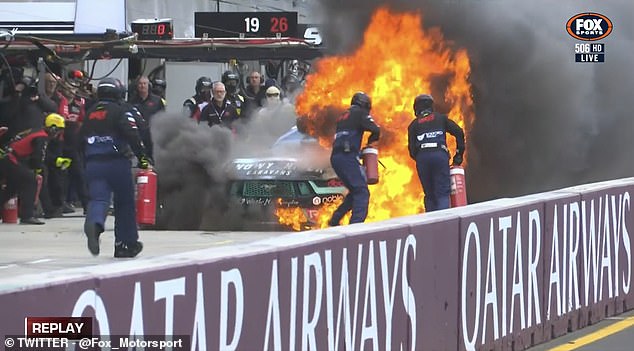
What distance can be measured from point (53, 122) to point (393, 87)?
13.2ft

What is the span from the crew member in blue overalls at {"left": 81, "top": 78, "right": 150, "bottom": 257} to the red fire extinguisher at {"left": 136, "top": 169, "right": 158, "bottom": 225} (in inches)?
36.1

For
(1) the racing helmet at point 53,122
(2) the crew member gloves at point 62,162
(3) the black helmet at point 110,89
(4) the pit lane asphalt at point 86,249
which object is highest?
(3) the black helmet at point 110,89

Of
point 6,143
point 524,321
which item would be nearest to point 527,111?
point 6,143

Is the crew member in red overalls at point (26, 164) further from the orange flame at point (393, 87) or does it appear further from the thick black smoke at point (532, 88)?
the thick black smoke at point (532, 88)

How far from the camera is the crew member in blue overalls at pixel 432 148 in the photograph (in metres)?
14.8

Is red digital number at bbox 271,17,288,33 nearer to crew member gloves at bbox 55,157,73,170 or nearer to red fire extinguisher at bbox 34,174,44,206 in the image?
crew member gloves at bbox 55,157,73,170

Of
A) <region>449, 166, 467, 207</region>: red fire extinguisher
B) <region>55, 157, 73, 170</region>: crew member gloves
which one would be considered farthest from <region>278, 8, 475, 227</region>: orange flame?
<region>55, 157, 73, 170</region>: crew member gloves

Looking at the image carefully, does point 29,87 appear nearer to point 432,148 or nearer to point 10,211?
point 10,211

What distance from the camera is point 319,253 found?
21.4ft

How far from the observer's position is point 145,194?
1320 centimetres

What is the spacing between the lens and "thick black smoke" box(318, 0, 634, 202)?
62.5 ft

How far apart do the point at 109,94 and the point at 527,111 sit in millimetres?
10098

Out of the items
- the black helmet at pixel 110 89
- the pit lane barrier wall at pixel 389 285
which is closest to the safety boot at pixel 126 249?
the black helmet at pixel 110 89

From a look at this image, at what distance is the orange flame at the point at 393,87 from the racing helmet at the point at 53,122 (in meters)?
2.79
